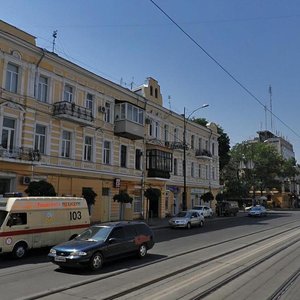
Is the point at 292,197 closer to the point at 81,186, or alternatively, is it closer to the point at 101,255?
the point at 81,186

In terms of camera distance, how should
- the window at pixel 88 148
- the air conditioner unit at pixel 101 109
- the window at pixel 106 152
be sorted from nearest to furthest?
the window at pixel 88 148
the air conditioner unit at pixel 101 109
the window at pixel 106 152

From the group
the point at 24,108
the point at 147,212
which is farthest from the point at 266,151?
the point at 24,108

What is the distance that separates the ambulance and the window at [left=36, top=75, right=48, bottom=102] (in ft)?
40.3

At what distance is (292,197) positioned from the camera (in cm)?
11106

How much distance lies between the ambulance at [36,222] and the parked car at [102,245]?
307 centimetres

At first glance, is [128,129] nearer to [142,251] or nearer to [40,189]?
[40,189]

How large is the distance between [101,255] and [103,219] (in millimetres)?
22169

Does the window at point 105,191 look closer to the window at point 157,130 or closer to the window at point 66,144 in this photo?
the window at point 66,144

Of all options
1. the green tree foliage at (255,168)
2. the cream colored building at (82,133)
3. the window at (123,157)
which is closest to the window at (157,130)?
Result: the cream colored building at (82,133)

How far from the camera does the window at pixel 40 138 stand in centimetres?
2858

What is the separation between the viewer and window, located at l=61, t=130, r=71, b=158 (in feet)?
102

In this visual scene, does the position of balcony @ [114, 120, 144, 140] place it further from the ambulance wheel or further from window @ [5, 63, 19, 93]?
the ambulance wheel

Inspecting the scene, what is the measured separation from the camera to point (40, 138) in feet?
95.2

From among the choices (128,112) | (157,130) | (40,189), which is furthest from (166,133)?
(40,189)
